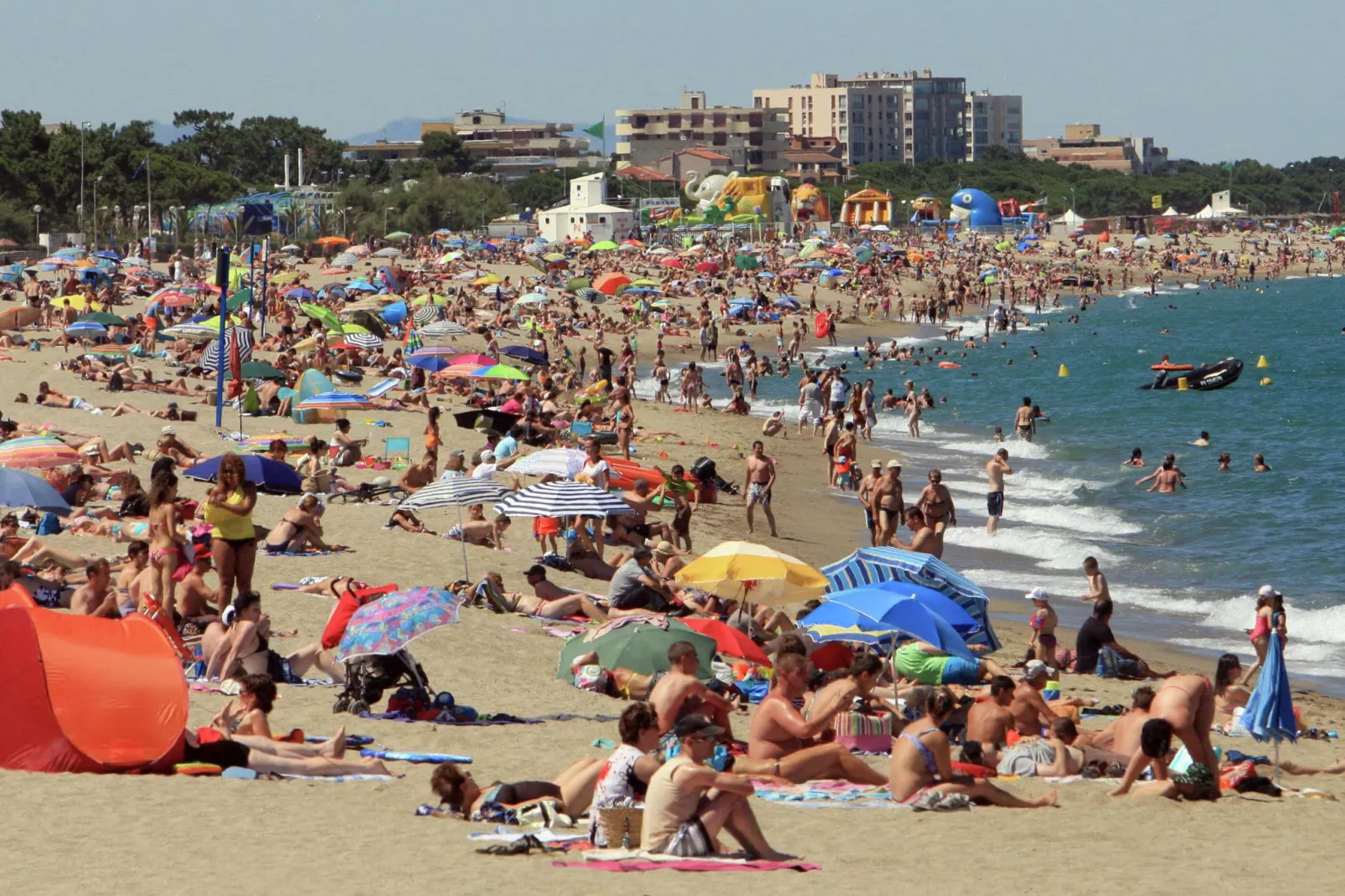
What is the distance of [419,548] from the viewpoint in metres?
14.5

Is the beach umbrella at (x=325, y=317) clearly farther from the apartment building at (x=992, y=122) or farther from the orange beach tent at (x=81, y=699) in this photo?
the apartment building at (x=992, y=122)

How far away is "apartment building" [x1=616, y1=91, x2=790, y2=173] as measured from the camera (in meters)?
137

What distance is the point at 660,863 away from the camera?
21.1ft

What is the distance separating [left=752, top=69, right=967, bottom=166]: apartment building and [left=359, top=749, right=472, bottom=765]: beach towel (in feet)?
526

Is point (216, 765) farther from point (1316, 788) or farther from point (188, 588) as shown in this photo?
point (1316, 788)

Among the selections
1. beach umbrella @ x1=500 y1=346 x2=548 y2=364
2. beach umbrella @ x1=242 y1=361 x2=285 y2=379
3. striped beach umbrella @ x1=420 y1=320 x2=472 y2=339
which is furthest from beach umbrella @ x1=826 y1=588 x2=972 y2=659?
striped beach umbrella @ x1=420 y1=320 x2=472 y2=339

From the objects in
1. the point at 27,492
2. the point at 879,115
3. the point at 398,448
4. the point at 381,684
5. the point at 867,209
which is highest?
the point at 879,115

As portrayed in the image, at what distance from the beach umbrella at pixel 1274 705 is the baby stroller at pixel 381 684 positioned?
4529 millimetres

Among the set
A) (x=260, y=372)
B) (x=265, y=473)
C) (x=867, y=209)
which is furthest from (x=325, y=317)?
(x=867, y=209)

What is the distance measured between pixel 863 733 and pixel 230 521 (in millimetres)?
4267

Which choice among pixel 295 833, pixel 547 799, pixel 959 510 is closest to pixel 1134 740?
pixel 547 799

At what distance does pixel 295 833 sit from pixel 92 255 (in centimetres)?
3866

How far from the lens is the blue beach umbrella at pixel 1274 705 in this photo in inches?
336

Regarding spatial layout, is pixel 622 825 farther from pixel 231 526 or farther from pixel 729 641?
pixel 231 526
